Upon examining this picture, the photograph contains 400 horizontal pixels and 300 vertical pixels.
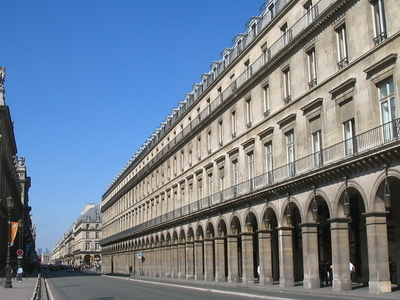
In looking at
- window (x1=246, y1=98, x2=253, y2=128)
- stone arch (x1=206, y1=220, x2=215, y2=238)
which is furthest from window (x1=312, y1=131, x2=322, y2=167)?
stone arch (x1=206, y1=220, x2=215, y2=238)

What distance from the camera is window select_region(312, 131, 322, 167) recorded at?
96.0 ft

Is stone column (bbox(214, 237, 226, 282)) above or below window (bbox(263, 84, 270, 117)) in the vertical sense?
below

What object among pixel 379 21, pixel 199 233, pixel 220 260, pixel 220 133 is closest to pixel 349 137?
pixel 379 21

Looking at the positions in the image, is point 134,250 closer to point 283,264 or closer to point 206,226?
point 206,226

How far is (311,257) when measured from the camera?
29672 millimetres

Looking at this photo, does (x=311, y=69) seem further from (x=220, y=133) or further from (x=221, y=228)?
(x=221, y=228)

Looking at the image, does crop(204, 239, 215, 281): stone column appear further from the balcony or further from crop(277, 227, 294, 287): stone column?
crop(277, 227, 294, 287): stone column

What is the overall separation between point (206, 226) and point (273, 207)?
1353 cm

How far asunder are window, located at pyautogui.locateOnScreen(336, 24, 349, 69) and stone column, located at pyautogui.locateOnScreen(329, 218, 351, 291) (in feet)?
24.3

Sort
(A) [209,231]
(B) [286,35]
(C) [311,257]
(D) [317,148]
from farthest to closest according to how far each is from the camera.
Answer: (A) [209,231]
(B) [286,35]
(D) [317,148]
(C) [311,257]

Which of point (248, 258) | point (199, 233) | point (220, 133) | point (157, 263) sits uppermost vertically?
point (220, 133)

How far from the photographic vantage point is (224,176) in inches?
1730

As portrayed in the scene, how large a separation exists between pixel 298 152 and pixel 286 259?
6.03 m

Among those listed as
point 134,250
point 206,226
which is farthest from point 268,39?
point 134,250
